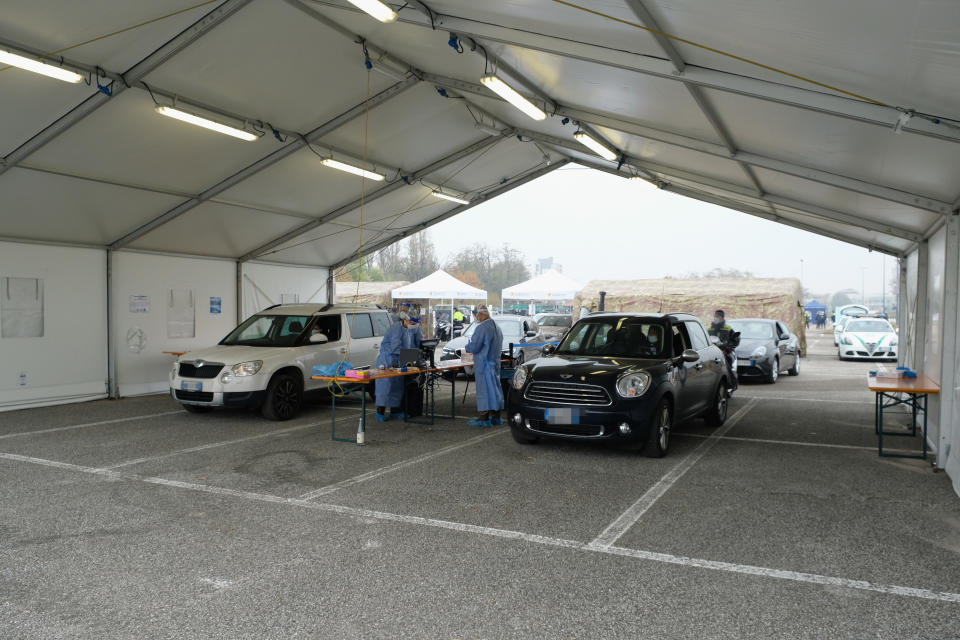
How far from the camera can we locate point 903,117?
4641 millimetres

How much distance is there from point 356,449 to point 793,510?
189 inches

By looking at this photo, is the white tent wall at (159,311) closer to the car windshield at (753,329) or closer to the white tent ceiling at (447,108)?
the white tent ceiling at (447,108)

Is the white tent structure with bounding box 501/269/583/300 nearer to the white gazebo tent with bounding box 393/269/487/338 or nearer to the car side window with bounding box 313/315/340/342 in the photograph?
the white gazebo tent with bounding box 393/269/487/338

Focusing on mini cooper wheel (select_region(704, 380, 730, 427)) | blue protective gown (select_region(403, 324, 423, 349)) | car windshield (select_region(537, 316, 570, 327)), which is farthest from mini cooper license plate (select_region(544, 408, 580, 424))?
car windshield (select_region(537, 316, 570, 327))

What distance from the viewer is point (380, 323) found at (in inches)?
485

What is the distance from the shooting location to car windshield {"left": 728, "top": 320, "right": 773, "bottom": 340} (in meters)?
16.2

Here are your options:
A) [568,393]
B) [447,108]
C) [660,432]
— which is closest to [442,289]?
[447,108]

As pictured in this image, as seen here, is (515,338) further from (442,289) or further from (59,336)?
(442,289)

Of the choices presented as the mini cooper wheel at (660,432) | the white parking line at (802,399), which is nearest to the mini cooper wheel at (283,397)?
the mini cooper wheel at (660,432)

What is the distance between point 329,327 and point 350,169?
10.1 ft

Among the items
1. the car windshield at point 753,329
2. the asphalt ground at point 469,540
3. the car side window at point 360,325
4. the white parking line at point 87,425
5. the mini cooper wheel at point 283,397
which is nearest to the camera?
the asphalt ground at point 469,540

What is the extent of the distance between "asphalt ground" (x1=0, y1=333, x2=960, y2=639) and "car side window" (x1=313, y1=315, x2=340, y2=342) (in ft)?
9.34

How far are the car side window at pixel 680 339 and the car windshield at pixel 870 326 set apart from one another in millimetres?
16663

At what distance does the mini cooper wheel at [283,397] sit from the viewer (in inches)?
382
